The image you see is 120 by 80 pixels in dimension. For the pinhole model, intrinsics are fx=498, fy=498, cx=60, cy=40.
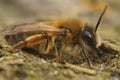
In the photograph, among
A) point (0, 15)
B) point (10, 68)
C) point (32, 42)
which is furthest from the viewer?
point (0, 15)

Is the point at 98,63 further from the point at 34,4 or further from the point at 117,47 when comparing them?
the point at 34,4

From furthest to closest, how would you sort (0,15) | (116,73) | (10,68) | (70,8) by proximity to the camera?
(70,8)
(0,15)
(116,73)
(10,68)

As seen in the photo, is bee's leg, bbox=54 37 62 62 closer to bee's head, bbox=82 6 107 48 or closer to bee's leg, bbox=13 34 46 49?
bee's leg, bbox=13 34 46 49

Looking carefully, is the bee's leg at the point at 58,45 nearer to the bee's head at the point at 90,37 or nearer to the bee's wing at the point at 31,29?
the bee's wing at the point at 31,29

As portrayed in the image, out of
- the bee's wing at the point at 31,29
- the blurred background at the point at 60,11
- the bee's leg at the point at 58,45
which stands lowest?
the blurred background at the point at 60,11

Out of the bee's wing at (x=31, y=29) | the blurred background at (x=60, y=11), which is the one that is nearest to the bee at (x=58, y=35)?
the bee's wing at (x=31, y=29)

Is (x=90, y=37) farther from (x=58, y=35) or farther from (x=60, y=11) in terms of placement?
(x=60, y=11)

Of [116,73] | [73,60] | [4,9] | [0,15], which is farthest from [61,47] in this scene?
[4,9]
